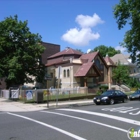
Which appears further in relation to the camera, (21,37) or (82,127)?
(21,37)

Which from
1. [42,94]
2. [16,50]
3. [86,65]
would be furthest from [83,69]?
[42,94]

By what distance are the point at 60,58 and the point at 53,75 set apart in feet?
14.0

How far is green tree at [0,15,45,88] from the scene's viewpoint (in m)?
30.4

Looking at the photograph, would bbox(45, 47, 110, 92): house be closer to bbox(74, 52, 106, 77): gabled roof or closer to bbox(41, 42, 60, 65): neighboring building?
bbox(74, 52, 106, 77): gabled roof

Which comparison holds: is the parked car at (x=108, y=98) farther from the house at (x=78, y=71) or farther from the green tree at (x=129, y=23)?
the house at (x=78, y=71)

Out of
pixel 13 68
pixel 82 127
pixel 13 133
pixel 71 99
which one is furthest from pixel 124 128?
pixel 13 68

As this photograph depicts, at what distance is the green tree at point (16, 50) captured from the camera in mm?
30422

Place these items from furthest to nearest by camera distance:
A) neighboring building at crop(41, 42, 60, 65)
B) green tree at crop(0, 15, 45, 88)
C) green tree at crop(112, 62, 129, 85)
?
neighboring building at crop(41, 42, 60, 65) → green tree at crop(112, 62, 129, 85) → green tree at crop(0, 15, 45, 88)

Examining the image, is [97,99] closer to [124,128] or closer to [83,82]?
[124,128]

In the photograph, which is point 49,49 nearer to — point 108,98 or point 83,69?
point 83,69

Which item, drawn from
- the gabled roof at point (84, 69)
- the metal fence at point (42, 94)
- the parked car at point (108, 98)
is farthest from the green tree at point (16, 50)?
the parked car at point (108, 98)

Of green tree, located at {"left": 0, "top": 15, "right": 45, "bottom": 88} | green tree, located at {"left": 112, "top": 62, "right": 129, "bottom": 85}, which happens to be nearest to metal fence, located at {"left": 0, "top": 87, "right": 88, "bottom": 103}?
green tree, located at {"left": 0, "top": 15, "right": 45, "bottom": 88}

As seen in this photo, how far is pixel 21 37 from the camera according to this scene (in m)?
33.1

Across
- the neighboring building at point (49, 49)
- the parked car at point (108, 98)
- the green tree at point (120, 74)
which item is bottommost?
the parked car at point (108, 98)
